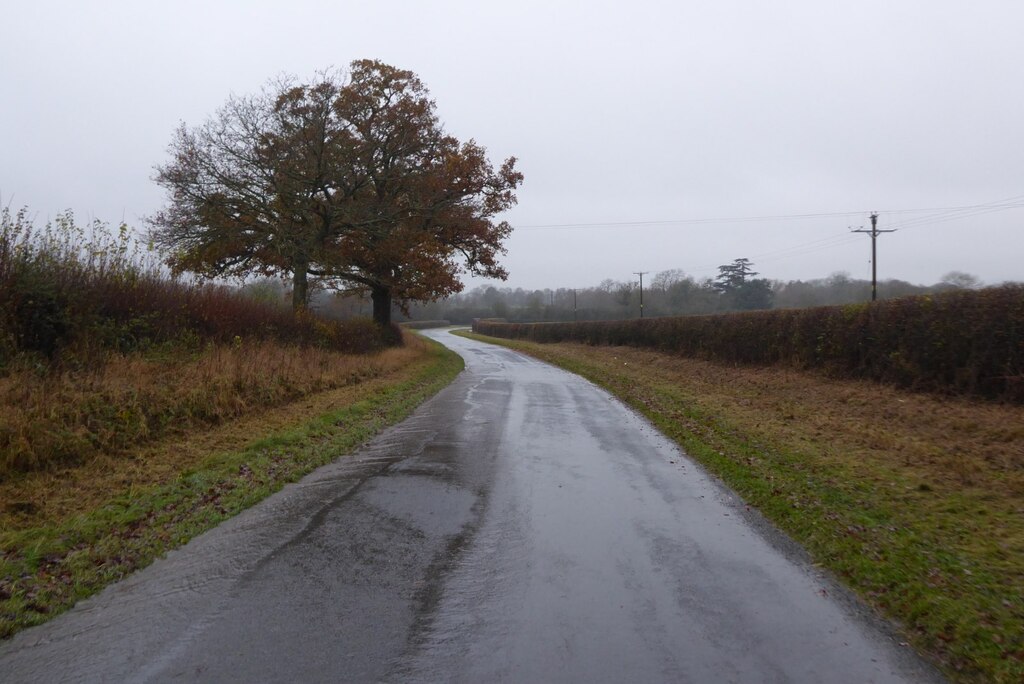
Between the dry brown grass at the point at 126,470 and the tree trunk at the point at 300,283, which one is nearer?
the dry brown grass at the point at 126,470

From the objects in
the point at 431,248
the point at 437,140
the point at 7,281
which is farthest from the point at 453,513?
the point at 437,140

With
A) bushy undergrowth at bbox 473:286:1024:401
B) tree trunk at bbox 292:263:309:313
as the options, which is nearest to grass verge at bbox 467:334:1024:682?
bushy undergrowth at bbox 473:286:1024:401

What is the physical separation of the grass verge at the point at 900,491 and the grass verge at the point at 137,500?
5.19 metres

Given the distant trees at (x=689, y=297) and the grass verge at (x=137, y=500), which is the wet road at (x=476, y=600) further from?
the distant trees at (x=689, y=297)

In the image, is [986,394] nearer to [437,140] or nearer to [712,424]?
[712,424]

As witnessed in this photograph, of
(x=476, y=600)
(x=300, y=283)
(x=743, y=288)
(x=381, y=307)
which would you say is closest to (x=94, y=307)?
(x=476, y=600)

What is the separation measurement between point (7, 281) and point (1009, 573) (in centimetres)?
1215

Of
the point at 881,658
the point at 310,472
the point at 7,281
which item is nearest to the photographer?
the point at 881,658

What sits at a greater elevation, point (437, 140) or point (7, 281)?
point (437, 140)

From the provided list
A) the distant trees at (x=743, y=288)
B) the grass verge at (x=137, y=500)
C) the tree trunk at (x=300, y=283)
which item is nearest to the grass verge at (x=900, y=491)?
the grass verge at (x=137, y=500)

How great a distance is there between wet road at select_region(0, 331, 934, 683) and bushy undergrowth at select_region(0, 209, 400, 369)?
5.61 m

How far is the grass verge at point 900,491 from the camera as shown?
14.3ft

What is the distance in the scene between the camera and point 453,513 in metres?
6.68

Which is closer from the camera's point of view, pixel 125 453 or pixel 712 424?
pixel 125 453
